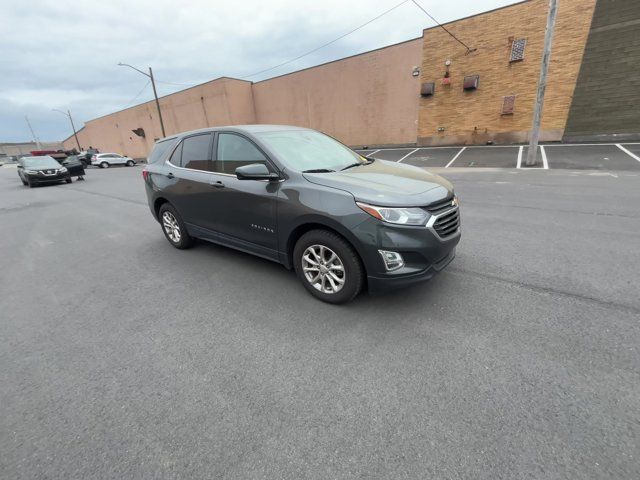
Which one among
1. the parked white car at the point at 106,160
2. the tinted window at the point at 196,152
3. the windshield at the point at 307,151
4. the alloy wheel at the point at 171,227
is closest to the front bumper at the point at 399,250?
the windshield at the point at 307,151

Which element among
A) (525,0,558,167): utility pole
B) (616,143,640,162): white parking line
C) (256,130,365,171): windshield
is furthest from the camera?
(616,143,640,162): white parking line

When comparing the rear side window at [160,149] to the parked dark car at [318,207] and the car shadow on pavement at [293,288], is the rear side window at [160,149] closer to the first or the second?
the parked dark car at [318,207]

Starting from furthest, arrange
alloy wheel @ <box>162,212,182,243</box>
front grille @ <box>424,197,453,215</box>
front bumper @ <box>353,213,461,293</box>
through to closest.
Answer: alloy wheel @ <box>162,212,182,243</box>
front grille @ <box>424,197,453,215</box>
front bumper @ <box>353,213,461,293</box>

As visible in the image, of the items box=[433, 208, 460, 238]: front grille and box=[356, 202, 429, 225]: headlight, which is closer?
box=[356, 202, 429, 225]: headlight

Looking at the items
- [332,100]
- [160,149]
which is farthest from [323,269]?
[332,100]

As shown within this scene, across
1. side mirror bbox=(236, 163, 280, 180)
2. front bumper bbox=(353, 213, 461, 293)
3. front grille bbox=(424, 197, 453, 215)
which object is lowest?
front bumper bbox=(353, 213, 461, 293)

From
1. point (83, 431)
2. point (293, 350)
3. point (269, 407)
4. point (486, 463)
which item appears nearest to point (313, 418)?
point (269, 407)

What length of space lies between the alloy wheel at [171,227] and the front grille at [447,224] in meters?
3.77

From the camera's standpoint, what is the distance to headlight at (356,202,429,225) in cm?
270

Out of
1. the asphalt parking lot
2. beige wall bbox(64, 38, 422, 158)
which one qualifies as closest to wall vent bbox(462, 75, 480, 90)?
beige wall bbox(64, 38, 422, 158)

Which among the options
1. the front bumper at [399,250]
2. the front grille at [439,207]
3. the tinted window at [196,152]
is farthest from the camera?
the tinted window at [196,152]

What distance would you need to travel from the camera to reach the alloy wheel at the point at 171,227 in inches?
194

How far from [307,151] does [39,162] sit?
18.6 metres

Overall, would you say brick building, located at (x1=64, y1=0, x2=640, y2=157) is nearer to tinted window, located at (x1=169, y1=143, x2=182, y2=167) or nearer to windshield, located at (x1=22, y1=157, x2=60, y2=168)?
windshield, located at (x1=22, y1=157, x2=60, y2=168)
